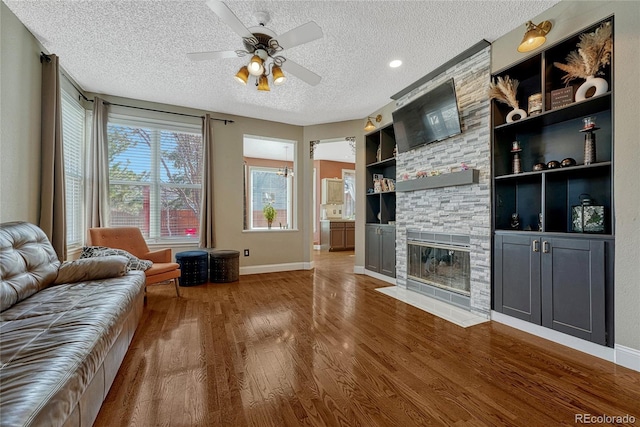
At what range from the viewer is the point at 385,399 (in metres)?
1.57

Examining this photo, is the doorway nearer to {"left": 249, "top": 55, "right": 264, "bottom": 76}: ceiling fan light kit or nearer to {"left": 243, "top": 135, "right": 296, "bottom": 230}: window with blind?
{"left": 243, "top": 135, "right": 296, "bottom": 230}: window with blind

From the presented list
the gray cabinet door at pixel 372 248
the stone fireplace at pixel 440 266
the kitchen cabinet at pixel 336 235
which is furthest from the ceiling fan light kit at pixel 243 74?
the kitchen cabinet at pixel 336 235

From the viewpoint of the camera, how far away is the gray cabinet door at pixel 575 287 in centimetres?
202

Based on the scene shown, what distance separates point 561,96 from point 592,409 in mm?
2273

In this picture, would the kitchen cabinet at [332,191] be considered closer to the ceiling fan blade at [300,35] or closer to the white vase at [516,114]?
the white vase at [516,114]

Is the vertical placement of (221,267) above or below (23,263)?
below

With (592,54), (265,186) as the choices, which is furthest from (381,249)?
(265,186)

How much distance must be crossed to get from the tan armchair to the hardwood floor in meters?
0.46

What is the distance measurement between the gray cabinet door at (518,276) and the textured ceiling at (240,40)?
6.66ft

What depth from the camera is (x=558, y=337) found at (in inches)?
89.1

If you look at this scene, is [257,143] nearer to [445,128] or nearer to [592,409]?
[445,128]

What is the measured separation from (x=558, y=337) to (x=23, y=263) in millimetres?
4174

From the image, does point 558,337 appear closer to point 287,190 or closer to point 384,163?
point 384,163

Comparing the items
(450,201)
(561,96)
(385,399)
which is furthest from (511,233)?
(385,399)
